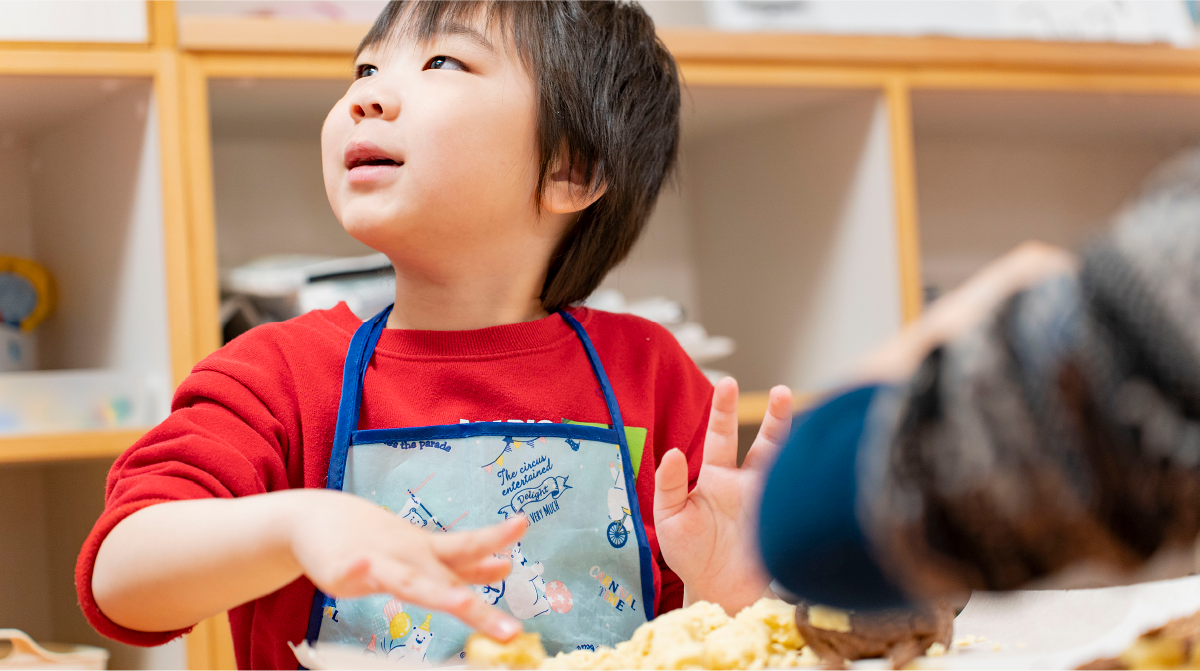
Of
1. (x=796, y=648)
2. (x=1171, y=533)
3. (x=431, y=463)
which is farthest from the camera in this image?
(x=431, y=463)

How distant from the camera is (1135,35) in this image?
1.31 metres

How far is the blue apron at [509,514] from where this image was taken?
0.63 meters

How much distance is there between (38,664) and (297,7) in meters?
0.69

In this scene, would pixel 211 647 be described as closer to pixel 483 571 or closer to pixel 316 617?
pixel 316 617


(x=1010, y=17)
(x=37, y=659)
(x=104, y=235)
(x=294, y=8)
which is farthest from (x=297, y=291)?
(x=1010, y=17)

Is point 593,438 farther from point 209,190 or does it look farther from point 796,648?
point 209,190

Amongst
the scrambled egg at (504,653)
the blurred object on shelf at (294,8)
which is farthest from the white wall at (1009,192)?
the scrambled egg at (504,653)

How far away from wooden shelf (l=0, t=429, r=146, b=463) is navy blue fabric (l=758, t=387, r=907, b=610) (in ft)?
2.36

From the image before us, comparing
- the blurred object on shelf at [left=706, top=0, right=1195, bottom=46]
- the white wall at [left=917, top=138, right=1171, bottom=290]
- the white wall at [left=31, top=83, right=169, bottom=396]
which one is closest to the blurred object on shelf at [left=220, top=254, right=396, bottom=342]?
the white wall at [left=31, top=83, right=169, bottom=396]

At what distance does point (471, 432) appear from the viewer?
0.68 m

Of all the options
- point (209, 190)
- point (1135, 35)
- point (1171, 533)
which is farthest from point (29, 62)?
point (1135, 35)

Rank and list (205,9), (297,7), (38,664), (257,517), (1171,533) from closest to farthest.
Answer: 1. (1171,533)
2. (257,517)
3. (38,664)
4. (297,7)
5. (205,9)

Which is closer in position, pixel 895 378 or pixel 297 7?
Result: pixel 895 378

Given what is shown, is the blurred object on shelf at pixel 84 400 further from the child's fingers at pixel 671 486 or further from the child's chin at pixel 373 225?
the child's fingers at pixel 671 486
